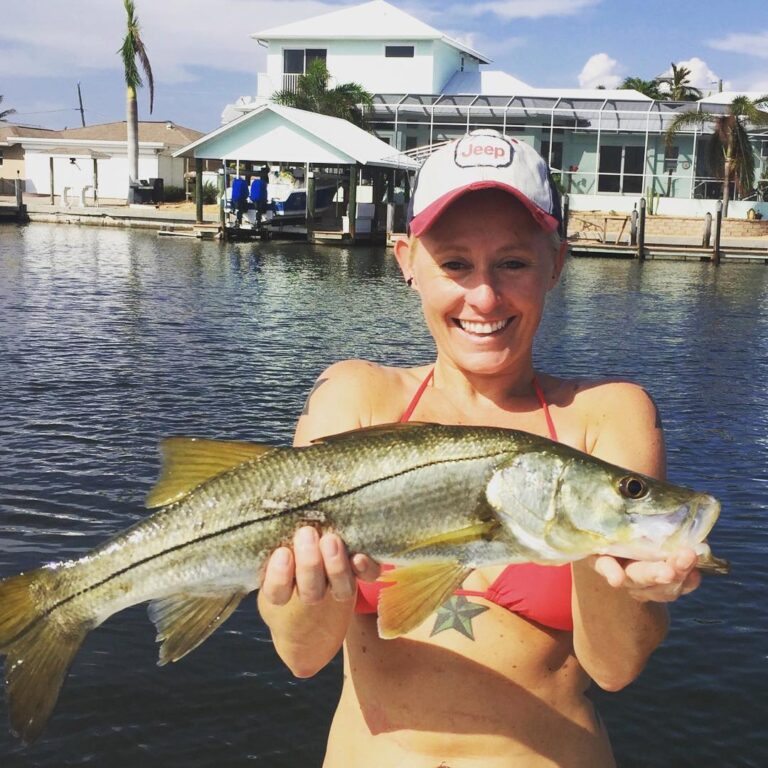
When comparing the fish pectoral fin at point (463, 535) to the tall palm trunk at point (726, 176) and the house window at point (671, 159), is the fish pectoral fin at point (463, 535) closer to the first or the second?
the tall palm trunk at point (726, 176)

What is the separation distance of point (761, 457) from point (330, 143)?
3896 cm

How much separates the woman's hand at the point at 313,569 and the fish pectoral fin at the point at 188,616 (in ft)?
0.65

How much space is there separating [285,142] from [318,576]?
4969 centimetres

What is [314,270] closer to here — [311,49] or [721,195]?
[721,195]

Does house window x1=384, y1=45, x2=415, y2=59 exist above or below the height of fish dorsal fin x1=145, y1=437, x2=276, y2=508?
above

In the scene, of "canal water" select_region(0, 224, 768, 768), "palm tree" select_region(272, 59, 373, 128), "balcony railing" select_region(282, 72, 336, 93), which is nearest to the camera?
"canal water" select_region(0, 224, 768, 768)

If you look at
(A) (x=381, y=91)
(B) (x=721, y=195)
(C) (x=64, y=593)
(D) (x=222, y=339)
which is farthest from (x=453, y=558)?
(A) (x=381, y=91)

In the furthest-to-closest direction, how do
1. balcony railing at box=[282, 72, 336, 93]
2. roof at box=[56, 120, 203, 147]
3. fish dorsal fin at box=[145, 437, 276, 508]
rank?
1. roof at box=[56, 120, 203, 147]
2. balcony railing at box=[282, 72, 336, 93]
3. fish dorsal fin at box=[145, 437, 276, 508]

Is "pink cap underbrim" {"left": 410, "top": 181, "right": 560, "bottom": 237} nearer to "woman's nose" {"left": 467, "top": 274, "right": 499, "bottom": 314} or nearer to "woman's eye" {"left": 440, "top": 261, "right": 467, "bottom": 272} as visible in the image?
"woman's eye" {"left": 440, "top": 261, "right": 467, "bottom": 272}

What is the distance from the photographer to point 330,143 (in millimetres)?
49406

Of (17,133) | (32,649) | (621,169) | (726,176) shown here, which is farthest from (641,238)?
(17,133)

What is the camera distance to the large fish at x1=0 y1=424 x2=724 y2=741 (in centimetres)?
322

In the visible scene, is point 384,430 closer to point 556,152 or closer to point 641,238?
point 641,238

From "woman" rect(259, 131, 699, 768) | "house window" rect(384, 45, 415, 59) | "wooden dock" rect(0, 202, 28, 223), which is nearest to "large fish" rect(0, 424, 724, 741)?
"woman" rect(259, 131, 699, 768)
